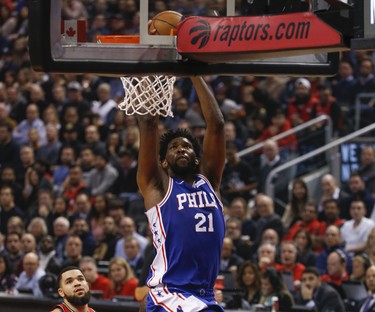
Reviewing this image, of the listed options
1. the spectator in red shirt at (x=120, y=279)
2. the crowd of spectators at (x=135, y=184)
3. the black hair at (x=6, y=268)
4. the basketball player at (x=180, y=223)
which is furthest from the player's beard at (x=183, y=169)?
the black hair at (x=6, y=268)

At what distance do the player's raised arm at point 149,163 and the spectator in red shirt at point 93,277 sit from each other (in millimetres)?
4994

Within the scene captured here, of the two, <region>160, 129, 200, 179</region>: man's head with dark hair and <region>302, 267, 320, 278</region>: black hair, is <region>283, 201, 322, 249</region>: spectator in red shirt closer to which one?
<region>302, 267, 320, 278</region>: black hair

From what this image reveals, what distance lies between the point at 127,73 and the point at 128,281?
5286mm

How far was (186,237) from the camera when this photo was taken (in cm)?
674

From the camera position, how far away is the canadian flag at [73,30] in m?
6.60

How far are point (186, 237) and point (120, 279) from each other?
507cm

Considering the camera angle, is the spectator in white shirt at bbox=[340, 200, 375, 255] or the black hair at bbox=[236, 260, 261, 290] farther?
the spectator in white shirt at bbox=[340, 200, 375, 255]

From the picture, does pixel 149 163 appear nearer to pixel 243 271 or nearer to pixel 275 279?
pixel 275 279

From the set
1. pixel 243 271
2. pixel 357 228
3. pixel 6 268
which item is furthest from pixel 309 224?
pixel 6 268

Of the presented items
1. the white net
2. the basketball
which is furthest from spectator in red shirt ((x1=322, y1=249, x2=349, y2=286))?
the basketball

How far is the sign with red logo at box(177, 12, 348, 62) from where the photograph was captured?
6027mm

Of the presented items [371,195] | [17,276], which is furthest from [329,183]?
[17,276]

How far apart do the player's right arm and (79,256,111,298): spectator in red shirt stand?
4994mm

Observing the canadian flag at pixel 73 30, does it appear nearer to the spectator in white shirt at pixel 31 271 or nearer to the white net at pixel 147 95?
the white net at pixel 147 95
